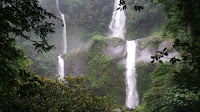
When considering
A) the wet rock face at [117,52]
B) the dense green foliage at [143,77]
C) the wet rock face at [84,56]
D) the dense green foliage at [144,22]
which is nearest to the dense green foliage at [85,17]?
the dense green foliage at [144,22]

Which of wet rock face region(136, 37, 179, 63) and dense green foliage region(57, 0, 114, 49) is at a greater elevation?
dense green foliage region(57, 0, 114, 49)

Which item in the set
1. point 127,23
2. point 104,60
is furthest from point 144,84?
point 127,23

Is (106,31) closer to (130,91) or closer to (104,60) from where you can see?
(104,60)

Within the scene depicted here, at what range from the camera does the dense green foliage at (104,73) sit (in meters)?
13.9

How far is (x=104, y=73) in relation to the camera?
48.9 feet

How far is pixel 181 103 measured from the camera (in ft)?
13.6

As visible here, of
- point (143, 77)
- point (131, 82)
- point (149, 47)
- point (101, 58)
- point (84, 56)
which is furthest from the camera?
point (84, 56)

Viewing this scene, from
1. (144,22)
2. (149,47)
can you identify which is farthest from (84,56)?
(144,22)

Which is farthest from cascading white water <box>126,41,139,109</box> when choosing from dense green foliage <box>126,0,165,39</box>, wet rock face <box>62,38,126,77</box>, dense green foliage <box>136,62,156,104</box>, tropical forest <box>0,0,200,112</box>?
dense green foliage <box>126,0,165,39</box>

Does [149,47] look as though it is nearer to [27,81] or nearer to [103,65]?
[103,65]

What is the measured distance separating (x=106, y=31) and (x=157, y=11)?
8309 millimetres

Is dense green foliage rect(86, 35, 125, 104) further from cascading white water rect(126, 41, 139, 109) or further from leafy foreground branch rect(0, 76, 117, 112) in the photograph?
leafy foreground branch rect(0, 76, 117, 112)

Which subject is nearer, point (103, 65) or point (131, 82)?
point (131, 82)

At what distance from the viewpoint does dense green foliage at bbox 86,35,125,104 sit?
13.9 meters
